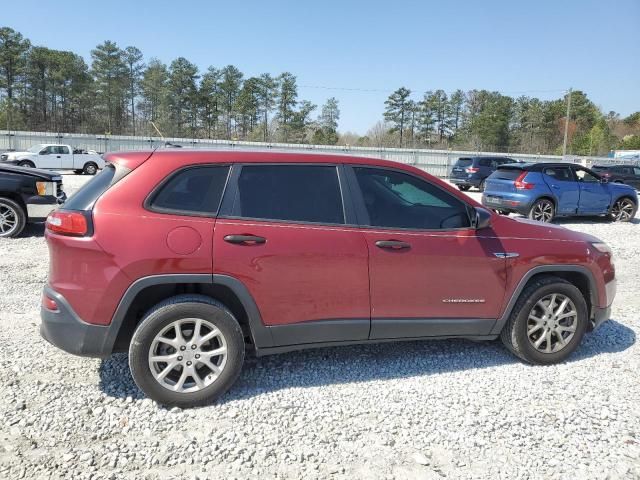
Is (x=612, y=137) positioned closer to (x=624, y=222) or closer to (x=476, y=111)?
(x=476, y=111)

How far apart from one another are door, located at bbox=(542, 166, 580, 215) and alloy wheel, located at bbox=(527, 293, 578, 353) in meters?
8.84

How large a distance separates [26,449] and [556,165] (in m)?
12.7

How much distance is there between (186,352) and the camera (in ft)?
10.3

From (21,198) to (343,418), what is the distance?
757 centimetres

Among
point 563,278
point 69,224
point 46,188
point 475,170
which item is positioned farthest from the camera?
point 475,170

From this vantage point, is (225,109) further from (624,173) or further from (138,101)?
(624,173)

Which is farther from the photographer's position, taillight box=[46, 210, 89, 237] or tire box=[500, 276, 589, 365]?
tire box=[500, 276, 589, 365]

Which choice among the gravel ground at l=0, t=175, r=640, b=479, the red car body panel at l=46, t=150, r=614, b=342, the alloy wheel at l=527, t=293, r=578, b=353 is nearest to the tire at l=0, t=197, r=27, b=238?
the gravel ground at l=0, t=175, r=640, b=479

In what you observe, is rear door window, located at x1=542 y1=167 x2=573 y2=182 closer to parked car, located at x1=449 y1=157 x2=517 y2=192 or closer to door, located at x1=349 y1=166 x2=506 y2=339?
parked car, located at x1=449 y1=157 x2=517 y2=192

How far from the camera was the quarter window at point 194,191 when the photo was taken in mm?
3121

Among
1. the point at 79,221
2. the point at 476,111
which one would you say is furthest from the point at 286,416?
the point at 476,111

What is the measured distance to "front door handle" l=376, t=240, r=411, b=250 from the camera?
3.40 meters

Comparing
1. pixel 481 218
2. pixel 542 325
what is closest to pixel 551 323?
pixel 542 325

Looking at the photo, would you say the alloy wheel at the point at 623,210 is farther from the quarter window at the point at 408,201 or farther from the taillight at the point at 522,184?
the quarter window at the point at 408,201
